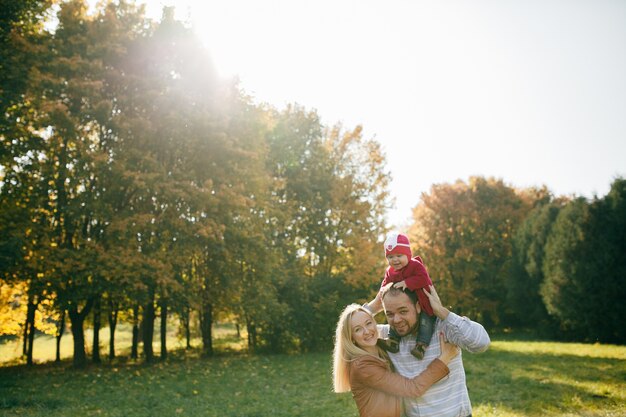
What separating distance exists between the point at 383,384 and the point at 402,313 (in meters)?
0.58

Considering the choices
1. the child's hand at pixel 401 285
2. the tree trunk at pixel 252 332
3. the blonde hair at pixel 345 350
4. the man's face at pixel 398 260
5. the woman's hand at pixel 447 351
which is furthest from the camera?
the tree trunk at pixel 252 332

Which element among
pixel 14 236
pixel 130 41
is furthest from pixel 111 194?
pixel 130 41

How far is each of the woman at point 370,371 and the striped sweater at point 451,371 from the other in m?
0.10

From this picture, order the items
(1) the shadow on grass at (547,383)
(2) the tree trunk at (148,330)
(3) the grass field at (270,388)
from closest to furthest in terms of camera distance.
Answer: (1) the shadow on grass at (547,383)
(3) the grass field at (270,388)
(2) the tree trunk at (148,330)

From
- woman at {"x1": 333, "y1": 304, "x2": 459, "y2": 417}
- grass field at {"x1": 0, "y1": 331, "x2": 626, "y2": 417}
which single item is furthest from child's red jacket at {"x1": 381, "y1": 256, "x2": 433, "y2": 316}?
grass field at {"x1": 0, "y1": 331, "x2": 626, "y2": 417}

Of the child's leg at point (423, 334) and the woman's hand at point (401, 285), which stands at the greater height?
the woman's hand at point (401, 285)

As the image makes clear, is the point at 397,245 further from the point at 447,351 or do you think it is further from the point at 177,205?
the point at 177,205

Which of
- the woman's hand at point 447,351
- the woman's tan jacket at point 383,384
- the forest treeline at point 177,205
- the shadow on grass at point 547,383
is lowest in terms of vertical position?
the shadow on grass at point 547,383

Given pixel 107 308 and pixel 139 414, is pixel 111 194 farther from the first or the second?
pixel 139 414

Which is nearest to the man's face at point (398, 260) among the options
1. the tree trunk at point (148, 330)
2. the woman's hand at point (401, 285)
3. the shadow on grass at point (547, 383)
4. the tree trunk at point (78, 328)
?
the woman's hand at point (401, 285)

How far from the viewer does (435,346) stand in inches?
141

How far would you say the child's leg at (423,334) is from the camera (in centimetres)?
357

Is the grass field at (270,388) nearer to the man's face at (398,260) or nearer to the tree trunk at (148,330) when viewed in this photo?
the tree trunk at (148,330)

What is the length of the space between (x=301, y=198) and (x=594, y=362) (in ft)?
57.0
